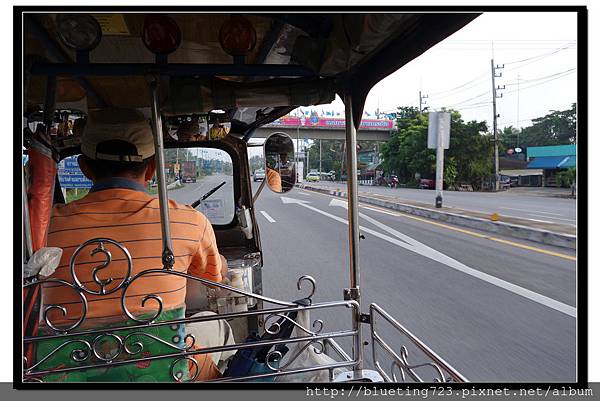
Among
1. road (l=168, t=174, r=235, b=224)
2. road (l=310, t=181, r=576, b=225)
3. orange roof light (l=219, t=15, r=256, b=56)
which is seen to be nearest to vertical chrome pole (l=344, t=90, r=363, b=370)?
orange roof light (l=219, t=15, r=256, b=56)

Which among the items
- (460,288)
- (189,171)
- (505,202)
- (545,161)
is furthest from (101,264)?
(505,202)

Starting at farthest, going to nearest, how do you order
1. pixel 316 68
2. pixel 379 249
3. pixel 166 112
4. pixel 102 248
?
1. pixel 379 249
2. pixel 166 112
3. pixel 316 68
4. pixel 102 248

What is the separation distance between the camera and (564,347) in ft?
12.4

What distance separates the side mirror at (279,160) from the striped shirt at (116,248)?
41.9 inches

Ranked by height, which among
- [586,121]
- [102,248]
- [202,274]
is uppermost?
[586,121]

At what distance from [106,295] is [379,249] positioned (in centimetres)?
729

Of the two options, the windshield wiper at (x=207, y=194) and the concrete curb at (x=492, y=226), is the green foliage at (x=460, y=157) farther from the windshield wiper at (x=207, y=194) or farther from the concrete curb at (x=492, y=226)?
the windshield wiper at (x=207, y=194)

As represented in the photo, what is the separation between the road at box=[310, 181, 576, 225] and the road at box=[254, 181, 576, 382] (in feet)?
5.62

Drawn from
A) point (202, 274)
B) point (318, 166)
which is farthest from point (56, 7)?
point (318, 166)

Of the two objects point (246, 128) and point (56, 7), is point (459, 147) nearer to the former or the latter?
point (246, 128)

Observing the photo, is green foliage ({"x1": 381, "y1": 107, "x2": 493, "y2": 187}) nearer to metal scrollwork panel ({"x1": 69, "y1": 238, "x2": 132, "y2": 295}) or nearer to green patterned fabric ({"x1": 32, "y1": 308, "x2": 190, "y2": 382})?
green patterned fabric ({"x1": 32, "y1": 308, "x2": 190, "y2": 382})

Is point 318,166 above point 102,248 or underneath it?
above

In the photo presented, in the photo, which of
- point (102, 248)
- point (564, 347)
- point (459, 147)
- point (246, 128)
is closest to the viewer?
point (102, 248)

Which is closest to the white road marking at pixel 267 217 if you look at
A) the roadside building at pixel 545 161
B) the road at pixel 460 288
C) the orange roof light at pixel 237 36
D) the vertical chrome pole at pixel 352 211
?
the road at pixel 460 288
